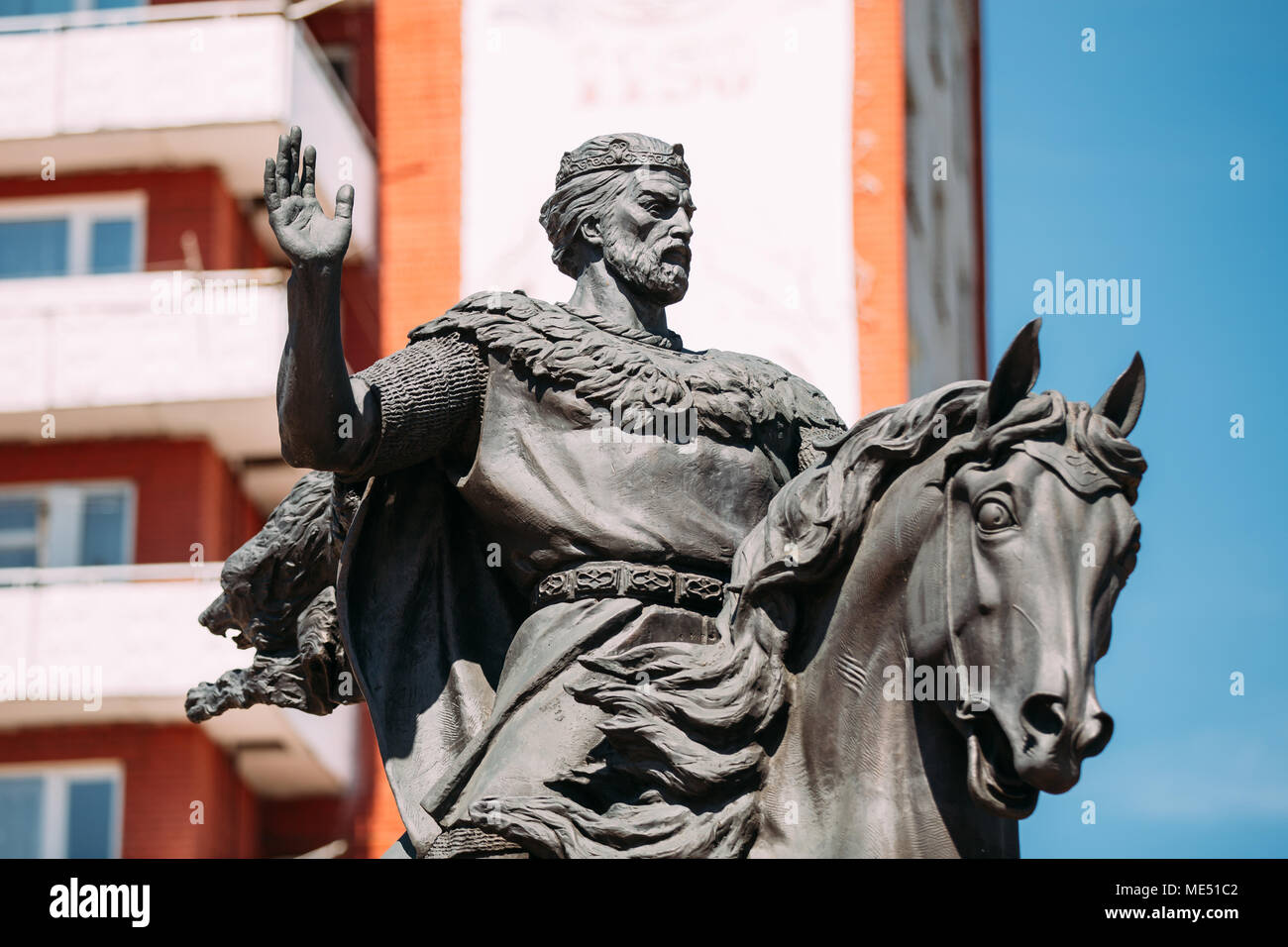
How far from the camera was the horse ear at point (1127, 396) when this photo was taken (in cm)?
936

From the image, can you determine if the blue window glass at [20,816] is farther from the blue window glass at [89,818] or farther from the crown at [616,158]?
the crown at [616,158]

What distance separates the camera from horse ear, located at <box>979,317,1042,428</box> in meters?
9.20

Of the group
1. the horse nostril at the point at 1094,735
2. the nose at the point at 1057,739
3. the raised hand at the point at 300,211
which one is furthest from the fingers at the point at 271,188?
the horse nostril at the point at 1094,735

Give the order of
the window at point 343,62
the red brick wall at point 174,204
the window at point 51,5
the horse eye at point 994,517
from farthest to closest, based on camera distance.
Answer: the window at point 343,62 → the window at point 51,5 → the red brick wall at point 174,204 → the horse eye at point 994,517

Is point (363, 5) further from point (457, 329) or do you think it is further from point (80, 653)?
point (457, 329)

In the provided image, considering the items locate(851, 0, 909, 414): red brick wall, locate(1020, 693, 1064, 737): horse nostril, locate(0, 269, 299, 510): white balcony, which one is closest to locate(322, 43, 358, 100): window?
locate(0, 269, 299, 510): white balcony

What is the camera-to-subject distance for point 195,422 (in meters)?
34.8

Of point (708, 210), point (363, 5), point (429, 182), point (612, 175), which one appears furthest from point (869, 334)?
point (612, 175)

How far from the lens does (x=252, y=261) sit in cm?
3709

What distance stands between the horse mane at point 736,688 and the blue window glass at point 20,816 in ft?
78.6

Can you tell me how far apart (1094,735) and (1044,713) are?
185 mm

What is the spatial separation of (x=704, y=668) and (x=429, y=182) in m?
26.6

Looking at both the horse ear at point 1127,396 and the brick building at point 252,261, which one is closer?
the horse ear at point 1127,396

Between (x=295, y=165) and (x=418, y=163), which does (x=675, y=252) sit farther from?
(x=418, y=163)
